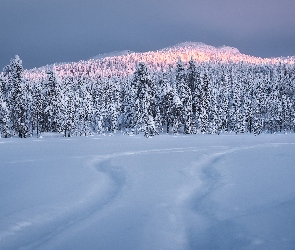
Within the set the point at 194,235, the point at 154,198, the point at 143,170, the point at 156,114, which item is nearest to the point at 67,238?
the point at 194,235

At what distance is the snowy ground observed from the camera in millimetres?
5285

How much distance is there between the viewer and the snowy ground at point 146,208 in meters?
5.29

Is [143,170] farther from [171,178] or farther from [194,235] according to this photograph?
[194,235]

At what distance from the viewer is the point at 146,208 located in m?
7.02

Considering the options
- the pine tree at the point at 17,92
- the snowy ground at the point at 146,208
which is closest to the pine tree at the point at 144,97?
the pine tree at the point at 17,92

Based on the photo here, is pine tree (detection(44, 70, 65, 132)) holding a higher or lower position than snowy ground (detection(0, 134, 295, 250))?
higher

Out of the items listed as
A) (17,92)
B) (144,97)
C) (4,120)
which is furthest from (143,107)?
(4,120)

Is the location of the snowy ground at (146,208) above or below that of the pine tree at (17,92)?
below

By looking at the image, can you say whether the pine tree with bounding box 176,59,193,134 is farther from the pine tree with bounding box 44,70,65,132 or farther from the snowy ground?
the snowy ground

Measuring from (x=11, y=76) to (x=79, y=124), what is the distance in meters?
16.4

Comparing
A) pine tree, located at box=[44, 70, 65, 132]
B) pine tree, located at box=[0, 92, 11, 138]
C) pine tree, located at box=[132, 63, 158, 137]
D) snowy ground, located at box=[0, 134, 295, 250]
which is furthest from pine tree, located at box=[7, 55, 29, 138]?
snowy ground, located at box=[0, 134, 295, 250]

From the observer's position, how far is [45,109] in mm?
46719

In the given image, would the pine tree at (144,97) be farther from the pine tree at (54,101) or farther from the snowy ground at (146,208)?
the snowy ground at (146,208)

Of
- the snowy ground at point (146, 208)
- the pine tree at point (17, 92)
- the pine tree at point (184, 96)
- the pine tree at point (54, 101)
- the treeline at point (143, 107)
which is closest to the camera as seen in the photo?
the snowy ground at point (146, 208)
